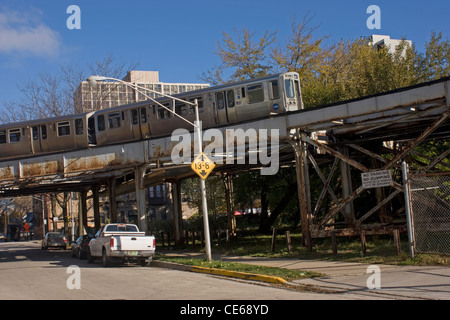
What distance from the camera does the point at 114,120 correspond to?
90.9ft

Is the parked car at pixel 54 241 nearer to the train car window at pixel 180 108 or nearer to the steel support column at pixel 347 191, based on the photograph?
the train car window at pixel 180 108

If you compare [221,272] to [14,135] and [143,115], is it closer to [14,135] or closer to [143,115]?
[143,115]

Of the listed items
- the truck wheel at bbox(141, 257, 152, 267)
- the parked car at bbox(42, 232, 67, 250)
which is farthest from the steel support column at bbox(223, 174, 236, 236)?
the parked car at bbox(42, 232, 67, 250)

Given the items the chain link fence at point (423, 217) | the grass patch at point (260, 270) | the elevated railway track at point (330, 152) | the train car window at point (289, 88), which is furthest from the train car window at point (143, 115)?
the chain link fence at point (423, 217)

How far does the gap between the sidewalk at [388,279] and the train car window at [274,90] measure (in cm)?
882

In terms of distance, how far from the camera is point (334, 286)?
12172 millimetres

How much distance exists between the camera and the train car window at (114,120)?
2759 centimetres

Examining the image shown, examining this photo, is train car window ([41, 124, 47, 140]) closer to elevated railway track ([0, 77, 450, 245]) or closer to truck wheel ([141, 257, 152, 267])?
elevated railway track ([0, 77, 450, 245])

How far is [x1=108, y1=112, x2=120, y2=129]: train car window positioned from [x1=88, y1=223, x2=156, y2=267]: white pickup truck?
7.45 meters

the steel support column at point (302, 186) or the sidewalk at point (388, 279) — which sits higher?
the steel support column at point (302, 186)

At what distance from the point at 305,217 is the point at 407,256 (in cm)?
619
